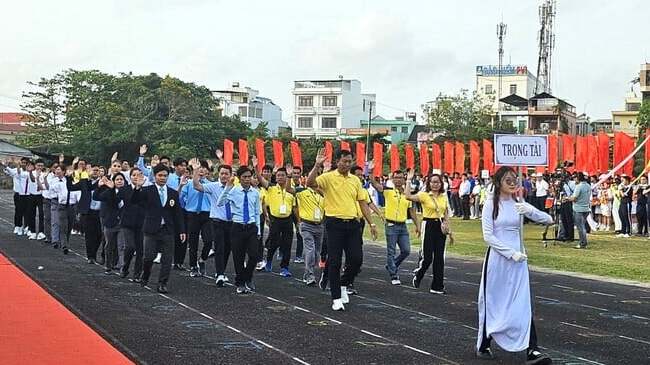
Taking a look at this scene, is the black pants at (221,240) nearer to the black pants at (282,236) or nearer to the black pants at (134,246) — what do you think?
the black pants at (134,246)

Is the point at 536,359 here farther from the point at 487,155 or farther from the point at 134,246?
the point at 487,155

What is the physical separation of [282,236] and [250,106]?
98.3 m

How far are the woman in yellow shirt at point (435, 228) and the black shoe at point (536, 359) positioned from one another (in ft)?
16.5

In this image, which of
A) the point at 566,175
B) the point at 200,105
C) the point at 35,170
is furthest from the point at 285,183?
the point at 200,105

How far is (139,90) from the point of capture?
6831cm

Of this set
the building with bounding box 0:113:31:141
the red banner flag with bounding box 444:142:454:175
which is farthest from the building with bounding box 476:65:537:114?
the red banner flag with bounding box 444:142:454:175

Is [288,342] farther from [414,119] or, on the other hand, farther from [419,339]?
[414,119]

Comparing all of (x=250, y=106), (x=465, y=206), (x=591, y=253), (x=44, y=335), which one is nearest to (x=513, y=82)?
(x=250, y=106)

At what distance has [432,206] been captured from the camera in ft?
42.5

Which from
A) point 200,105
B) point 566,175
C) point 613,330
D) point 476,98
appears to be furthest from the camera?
point 476,98

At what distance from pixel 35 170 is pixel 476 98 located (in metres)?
56.3

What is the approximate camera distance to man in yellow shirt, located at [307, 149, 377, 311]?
36.0ft

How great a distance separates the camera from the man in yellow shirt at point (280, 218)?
1492 centimetres

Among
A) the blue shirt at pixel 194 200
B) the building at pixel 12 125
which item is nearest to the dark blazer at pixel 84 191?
the blue shirt at pixel 194 200
